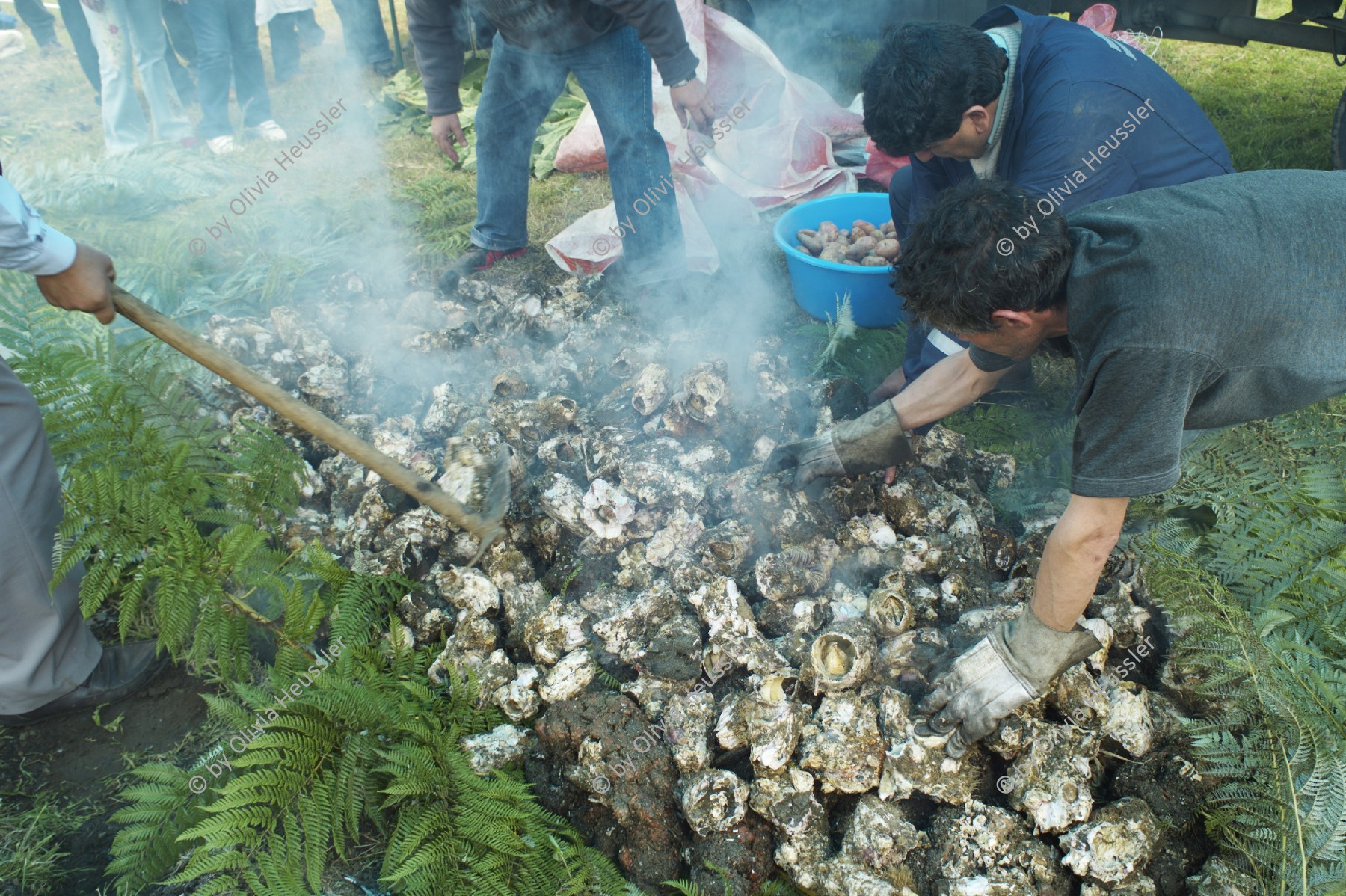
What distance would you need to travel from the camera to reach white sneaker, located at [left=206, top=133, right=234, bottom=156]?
6836 mm

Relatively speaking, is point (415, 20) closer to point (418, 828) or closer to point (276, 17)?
point (418, 828)

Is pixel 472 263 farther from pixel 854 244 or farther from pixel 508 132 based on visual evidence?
pixel 854 244

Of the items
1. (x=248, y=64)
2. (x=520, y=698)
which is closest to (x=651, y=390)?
(x=520, y=698)

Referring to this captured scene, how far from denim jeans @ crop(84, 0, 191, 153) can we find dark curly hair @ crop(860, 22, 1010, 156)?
6537mm

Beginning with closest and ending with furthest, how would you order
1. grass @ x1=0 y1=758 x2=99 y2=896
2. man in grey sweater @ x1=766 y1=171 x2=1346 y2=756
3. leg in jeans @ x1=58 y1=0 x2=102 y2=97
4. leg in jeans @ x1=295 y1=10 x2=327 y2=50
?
1. man in grey sweater @ x1=766 y1=171 x2=1346 y2=756
2. grass @ x1=0 y1=758 x2=99 y2=896
3. leg in jeans @ x1=58 y1=0 x2=102 y2=97
4. leg in jeans @ x1=295 y1=10 x2=327 y2=50

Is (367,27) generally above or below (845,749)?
above

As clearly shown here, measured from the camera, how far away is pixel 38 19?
8578mm

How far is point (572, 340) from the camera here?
391 centimetres

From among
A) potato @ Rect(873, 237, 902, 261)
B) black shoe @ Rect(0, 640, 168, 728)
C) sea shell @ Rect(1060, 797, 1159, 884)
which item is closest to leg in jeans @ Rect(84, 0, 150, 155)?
black shoe @ Rect(0, 640, 168, 728)

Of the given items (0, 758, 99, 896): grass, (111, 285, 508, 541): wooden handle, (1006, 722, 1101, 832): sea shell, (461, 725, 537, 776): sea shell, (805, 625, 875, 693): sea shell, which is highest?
(111, 285, 508, 541): wooden handle

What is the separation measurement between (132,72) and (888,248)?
264 inches

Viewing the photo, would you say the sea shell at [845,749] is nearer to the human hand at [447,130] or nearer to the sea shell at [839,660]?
the sea shell at [839,660]

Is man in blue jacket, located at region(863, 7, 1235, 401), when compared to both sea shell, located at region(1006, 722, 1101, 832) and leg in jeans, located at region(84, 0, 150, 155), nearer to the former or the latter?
sea shell, located at region(1006, 722, 1101, 832)

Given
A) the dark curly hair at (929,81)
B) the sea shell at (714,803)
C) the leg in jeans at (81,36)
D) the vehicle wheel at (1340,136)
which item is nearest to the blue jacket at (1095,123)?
the dark curly hair at (929,81)
